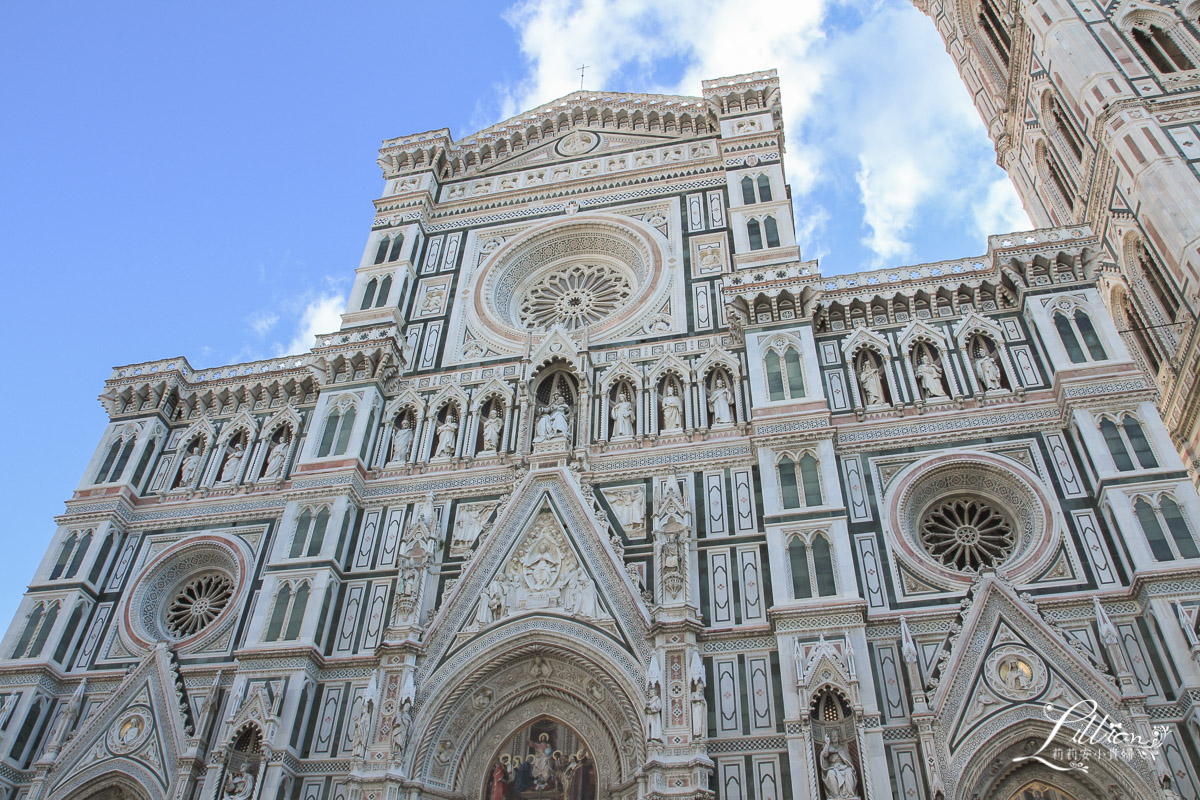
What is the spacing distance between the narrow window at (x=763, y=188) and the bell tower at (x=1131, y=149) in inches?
293

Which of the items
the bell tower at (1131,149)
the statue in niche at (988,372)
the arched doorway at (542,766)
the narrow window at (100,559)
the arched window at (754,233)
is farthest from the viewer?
the arched window at (754,233)

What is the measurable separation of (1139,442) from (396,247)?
51.9ft

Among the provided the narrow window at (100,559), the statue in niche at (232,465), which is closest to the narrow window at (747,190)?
the statue in niche at (232,465)

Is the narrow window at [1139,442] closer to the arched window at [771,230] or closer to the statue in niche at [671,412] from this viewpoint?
the statue in niche at [671,412]

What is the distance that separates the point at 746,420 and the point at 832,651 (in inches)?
195

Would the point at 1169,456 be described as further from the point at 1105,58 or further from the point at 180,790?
the point at 180,790

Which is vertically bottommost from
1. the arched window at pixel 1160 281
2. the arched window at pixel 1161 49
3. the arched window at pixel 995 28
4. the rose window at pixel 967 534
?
the rose window at pixel 967 534

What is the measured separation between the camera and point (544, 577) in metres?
16.2

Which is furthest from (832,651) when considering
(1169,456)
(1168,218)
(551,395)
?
(1168,218)

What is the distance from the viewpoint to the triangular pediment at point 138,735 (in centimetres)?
1545

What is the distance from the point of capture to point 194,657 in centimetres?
1675

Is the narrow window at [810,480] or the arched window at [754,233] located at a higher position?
the arched window at [754,233]

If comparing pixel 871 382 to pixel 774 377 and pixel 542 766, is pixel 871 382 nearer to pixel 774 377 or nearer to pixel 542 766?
pixel 774 377

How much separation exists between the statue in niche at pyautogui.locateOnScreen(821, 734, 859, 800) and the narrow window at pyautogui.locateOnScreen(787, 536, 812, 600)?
229cm
